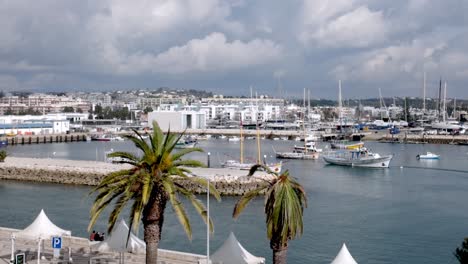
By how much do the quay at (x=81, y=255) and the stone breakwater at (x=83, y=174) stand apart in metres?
15.3

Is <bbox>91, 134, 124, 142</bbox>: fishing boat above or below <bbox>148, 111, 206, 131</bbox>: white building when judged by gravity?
below

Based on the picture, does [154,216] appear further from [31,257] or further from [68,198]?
[68,198]

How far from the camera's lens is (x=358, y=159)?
50.8 metres

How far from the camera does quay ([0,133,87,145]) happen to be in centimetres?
8162

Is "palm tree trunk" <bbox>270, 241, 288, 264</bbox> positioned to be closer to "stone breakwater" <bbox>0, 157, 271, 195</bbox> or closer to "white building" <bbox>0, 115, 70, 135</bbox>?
"stone breakwater" <bbox>0, 157, 271, 195</bbox>

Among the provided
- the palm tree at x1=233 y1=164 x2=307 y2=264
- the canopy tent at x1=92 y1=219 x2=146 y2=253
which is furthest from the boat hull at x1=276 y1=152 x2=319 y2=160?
the palm tree at x1=233 y1=164 x2=307 y2=264

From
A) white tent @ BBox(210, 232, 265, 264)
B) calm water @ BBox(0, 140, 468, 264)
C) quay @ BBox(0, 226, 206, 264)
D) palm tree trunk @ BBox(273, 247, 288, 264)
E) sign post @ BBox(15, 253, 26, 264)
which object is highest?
palm tree trunk @ BBox(273, 247, 288, 264)

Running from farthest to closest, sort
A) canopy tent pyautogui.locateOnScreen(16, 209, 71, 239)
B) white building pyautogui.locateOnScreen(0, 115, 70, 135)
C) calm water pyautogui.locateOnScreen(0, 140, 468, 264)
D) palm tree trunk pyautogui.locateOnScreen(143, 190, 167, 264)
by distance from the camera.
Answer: white building pyautogui.locateOnScreen(0, 115, 70, 135) < calm water pyautogui.locateOnScreen(0, 140, 468, 264) < canopy tent pyautogui.locateOnScreen(16, 209, 71, 239) < palm tree trunk pyautogui.locateOnScreen(143, 190, 167, 264)

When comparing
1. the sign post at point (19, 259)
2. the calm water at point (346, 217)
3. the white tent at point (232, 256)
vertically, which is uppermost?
the sign post at point (19, 259)

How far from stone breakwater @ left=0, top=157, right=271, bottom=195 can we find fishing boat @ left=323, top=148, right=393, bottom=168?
17.4 metres

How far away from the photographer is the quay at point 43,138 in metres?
81.6

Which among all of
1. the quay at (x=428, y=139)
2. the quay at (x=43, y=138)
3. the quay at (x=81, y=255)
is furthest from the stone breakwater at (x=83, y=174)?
the quay at (x=428, y=139)

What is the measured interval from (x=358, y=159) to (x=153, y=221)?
41.0 meters

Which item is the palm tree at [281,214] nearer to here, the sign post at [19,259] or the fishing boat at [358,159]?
the sign post at [19,259]
